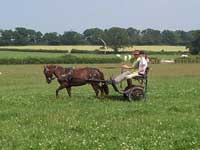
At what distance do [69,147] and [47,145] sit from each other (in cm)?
48

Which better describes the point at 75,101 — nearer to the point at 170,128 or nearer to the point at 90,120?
the point at 90,120

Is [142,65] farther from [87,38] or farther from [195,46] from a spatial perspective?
[87,38]

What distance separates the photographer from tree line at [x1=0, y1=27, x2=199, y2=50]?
17750 centimetres

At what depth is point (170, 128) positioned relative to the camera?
12719 mm

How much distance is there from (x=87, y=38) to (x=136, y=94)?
169256 millimetres

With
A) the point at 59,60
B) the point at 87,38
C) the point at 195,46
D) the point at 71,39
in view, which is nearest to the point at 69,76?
the point at 59,60

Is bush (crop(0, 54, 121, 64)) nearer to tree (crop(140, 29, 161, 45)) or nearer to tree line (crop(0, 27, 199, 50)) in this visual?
tree line (crop(0, 27, 199, 50))

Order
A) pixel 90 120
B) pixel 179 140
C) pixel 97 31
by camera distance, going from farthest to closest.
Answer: pixel 97 31
pixel 90 120
pixel 179 140

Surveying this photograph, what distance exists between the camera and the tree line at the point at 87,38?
178 metres

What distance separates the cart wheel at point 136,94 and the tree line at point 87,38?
153 metres

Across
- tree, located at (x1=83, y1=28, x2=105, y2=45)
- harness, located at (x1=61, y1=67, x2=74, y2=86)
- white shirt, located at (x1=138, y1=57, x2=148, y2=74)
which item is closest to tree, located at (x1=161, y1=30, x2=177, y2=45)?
tree, located at (x1=83, y1=28, x2=105, y2=45)

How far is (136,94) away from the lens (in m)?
20.0

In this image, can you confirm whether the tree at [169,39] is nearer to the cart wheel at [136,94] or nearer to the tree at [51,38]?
the tree at [51,38]

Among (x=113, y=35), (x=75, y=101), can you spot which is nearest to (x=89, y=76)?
(x=75, y=101)
